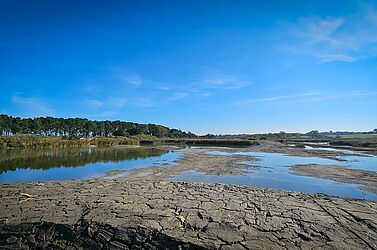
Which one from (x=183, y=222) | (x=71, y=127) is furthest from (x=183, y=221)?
(x=71, y=127)

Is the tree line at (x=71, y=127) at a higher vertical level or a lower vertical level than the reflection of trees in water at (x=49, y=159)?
higher

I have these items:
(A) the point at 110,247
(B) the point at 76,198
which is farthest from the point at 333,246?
(B) the point at 76,198

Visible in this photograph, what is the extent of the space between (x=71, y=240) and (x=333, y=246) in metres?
6.19

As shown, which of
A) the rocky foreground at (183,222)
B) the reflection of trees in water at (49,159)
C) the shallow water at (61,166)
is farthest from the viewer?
the reflection of trees in water at (49,159)

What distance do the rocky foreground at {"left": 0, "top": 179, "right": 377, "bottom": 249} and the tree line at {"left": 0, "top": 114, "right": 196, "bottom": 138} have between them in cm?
8686

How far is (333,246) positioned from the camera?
18.4 ft

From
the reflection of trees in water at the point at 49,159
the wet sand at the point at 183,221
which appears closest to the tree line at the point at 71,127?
the reflection of trees in water at the point at 49,159

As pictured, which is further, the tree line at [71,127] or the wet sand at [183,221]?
the tree line at [71,127]

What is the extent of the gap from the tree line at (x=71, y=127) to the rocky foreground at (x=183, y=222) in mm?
86858

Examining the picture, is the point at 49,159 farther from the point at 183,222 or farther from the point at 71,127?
the point at 71,127

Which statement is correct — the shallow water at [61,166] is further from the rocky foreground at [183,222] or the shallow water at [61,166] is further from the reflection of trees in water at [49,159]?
the rocky foreground at [183,222]

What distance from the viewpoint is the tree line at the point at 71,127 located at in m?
81.2

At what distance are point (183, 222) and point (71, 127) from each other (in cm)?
10332

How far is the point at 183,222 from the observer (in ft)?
21.8
